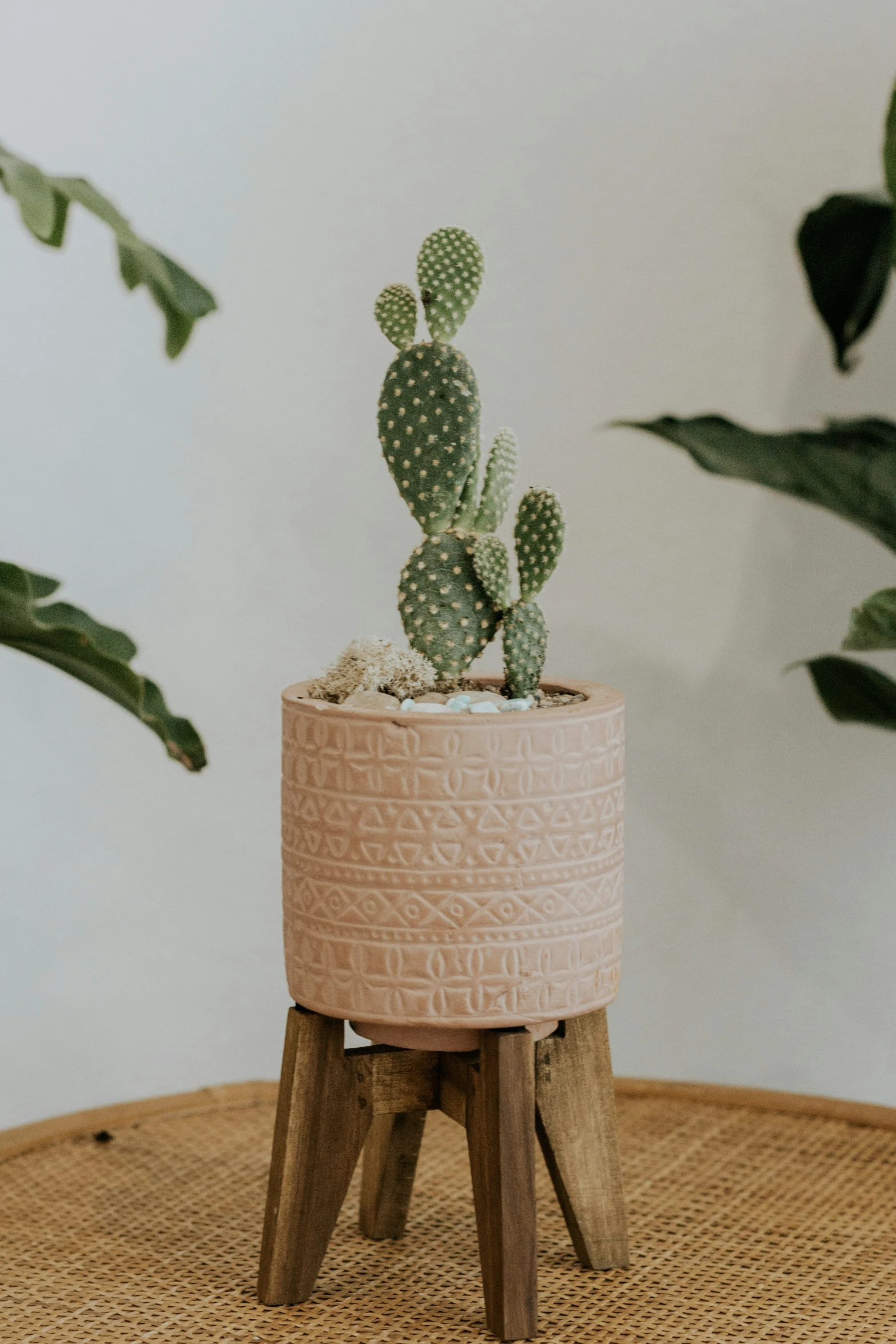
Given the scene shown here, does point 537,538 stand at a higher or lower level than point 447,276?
lower

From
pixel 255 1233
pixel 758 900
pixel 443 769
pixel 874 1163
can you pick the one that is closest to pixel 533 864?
pixel 443 769

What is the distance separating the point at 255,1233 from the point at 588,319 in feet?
3.28

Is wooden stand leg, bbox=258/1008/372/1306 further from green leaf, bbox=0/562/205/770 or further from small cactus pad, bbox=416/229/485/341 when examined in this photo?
small cactus pad, bbox=416/229/485/341

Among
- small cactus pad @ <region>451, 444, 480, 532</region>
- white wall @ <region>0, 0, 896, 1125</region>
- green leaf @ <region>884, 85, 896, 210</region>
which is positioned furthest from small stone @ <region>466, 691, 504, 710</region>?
white wall @ <region>0, 0, 896, 1125</region>

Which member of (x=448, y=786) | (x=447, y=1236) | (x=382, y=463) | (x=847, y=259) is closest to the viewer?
(x=448, y=786)

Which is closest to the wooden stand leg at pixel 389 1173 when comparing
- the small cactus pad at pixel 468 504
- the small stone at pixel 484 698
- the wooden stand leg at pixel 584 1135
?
the wooden stand leg at pixel 584 1135

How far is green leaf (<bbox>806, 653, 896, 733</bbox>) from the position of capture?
139 cm

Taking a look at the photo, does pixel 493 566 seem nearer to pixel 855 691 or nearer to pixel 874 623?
pixel 874 623

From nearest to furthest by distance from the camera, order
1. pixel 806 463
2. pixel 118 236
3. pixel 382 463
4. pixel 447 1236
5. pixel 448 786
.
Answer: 1. pixel 118 236
2. pixel 448 786
3. pixel 447 1236
4. pixel 806 463
5. pixel 382 463

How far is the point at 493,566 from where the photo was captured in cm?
111

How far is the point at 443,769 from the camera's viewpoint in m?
1.01

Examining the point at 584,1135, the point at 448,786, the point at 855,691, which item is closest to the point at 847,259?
the point at 855,691

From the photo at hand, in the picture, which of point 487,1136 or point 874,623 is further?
point 874,623

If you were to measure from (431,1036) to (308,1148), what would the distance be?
120 mm
